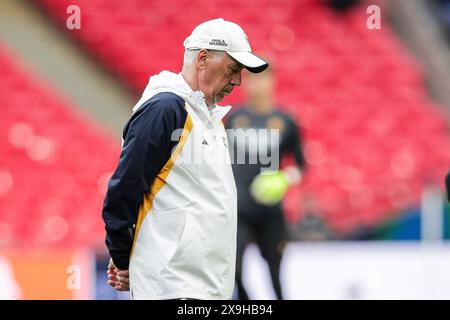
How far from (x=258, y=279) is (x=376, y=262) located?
3.06 ft

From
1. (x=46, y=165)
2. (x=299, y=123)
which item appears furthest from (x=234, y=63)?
(x=46, y=165)

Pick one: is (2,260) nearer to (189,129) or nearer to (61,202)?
→ (61,202)

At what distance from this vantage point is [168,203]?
10.1 ft

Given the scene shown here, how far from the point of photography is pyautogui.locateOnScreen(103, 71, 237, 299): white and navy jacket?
301 centimetres

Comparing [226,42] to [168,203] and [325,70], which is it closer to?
[168,203]

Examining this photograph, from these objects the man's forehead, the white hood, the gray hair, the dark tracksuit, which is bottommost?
the dark tracksuit

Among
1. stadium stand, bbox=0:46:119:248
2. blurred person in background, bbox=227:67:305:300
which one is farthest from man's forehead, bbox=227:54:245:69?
stadium stand, bbox=0:46:119:248

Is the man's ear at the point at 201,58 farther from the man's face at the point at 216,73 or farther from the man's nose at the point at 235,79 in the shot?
the man's nose at the point at 235,79

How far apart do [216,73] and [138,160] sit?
437 millimetres

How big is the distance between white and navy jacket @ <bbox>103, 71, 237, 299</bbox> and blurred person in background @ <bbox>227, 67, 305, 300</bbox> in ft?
7.75

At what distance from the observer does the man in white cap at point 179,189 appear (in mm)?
3016

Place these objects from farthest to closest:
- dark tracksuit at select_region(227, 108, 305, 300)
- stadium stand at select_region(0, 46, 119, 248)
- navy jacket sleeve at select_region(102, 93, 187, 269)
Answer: stadium stand at select_region(0, 46, 119, 248) < dark tracksuit at select_region(227, 108, 305, 300) < navy jacket sleeve at select_region(102, 93, 187, 269)

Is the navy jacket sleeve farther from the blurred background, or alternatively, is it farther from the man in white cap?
the blurred background
